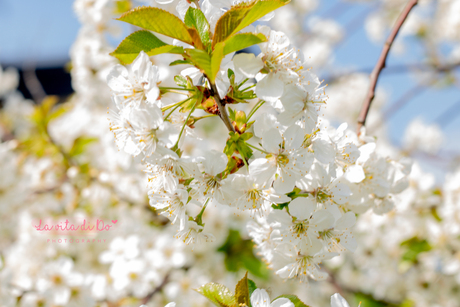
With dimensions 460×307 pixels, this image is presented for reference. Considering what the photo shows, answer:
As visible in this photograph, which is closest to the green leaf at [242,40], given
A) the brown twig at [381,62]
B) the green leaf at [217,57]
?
the green leaf at [217,57]

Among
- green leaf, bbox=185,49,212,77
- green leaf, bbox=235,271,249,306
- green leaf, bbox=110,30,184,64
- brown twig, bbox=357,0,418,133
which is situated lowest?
green leaf, bbox=235,271,249,306

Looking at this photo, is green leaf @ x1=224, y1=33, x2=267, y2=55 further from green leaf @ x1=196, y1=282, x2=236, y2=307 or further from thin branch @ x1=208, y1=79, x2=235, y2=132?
green leaf @ x1=196, y1=282, x2=236, y2=307

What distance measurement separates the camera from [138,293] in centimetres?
196

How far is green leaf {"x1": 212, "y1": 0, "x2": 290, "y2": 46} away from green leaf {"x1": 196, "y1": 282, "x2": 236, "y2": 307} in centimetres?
60

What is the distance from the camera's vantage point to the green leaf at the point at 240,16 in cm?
66

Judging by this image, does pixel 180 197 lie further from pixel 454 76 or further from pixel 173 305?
pixel 454 76

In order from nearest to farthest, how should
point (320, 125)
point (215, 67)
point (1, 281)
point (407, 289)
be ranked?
1. point (215, 67)
2. point (320, 125)
3. point (1, 281)
4. point (407, 289)

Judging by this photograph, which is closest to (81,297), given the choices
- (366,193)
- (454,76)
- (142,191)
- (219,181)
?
(142,191)

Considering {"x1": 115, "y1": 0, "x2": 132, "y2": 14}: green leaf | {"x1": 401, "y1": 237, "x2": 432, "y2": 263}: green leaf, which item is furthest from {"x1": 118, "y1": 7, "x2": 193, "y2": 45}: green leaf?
{"x1": 401, "y1": 237, "x2": 432, "y2": 263}: green leaf

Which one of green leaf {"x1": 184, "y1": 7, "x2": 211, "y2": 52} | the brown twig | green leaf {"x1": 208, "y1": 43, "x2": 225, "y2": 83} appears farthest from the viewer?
the brown twig

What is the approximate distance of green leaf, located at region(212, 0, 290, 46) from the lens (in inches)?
26.2

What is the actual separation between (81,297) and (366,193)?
5.95ft

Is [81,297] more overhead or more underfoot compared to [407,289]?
more overhead

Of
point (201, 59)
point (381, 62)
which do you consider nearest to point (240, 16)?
point (201, 59)
